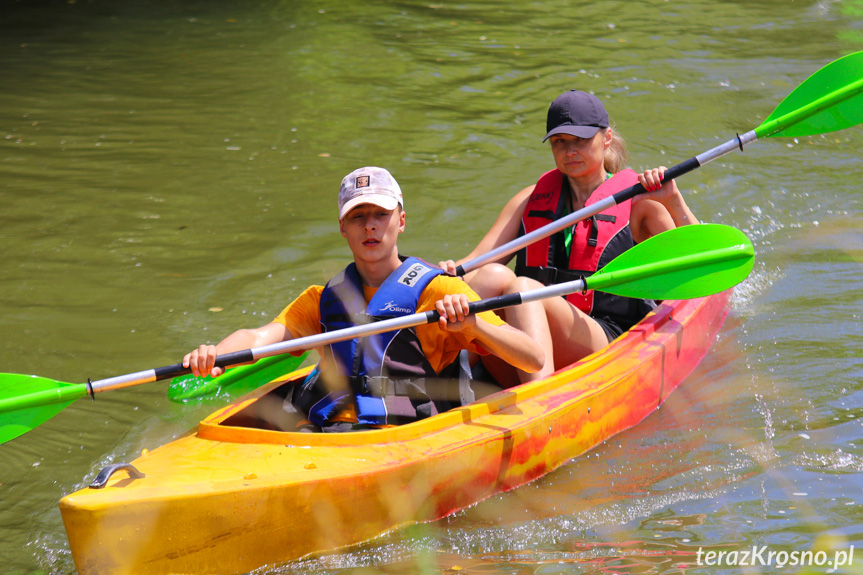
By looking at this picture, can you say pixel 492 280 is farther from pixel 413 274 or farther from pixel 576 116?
Result: pixel 576 116

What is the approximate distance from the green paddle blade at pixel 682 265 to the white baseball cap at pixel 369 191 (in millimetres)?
886

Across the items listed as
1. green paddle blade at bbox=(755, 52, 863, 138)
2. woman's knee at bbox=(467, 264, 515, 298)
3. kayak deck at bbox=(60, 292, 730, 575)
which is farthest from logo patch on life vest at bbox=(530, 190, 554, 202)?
green paddle blade at bbox=(755, 52, 863, 138)

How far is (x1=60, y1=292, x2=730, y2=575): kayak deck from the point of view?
8.31 ft

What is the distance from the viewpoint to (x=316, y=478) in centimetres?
272

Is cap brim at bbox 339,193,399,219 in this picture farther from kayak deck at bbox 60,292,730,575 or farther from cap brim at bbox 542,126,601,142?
cap brim at bbox 542,126,601,142

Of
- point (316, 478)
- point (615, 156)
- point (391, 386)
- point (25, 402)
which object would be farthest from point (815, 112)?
point (25, 402)

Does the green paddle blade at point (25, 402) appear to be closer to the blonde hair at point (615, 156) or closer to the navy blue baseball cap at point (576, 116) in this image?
the navy blue baseball cap at point (576, 116)

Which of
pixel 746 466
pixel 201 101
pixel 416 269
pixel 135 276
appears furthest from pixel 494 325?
pixel 201 101

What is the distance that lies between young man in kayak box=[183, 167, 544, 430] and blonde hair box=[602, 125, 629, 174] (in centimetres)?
137

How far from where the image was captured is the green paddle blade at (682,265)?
3301 millimetres

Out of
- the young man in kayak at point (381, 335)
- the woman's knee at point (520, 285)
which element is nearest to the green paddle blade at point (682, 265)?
the woman's knee at point (520, 285)

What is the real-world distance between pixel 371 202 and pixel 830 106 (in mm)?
2465

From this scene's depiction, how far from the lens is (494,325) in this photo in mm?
2961

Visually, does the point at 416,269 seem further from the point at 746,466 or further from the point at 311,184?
the point at 311,184
